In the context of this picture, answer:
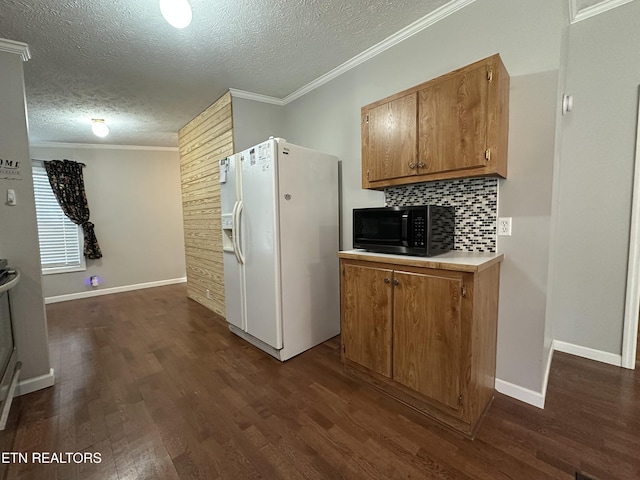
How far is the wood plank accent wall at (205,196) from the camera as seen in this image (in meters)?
3.49

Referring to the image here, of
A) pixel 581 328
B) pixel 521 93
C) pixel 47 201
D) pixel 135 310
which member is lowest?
pixel 135 310

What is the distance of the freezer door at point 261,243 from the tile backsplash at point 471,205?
126 centimetres

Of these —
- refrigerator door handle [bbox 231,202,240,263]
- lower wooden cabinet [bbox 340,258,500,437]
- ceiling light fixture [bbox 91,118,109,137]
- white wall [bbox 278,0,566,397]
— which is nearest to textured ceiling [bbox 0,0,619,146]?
ceiling light fixture [bbox 91,118,109,137]

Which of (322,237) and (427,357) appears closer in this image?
(427,357)

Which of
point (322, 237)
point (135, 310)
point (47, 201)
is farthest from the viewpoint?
point (47, 201)

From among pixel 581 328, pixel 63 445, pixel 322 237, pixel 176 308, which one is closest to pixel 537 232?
pixel 581 328

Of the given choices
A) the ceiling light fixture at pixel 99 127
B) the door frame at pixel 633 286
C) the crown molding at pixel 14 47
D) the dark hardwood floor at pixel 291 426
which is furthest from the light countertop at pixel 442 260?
the ceiling light fixture at pixel 99 127

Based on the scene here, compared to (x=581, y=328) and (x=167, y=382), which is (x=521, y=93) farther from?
(x=167, y=382)

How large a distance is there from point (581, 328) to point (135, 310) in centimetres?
524

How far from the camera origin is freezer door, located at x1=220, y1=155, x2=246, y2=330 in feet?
9.18

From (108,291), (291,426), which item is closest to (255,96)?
(291,426)

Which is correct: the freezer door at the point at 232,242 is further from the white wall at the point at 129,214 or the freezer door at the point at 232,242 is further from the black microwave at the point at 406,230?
the white wall at the point at 129,214

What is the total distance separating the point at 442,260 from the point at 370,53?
2049 mm

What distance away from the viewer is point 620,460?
1381mm
